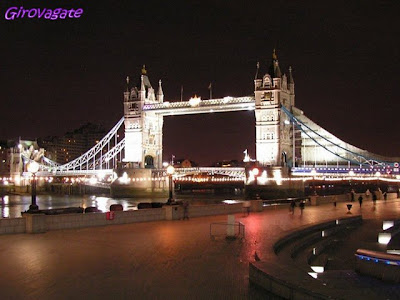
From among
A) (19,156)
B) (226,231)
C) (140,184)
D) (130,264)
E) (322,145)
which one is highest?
(19,156)

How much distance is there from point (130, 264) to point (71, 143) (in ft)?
539

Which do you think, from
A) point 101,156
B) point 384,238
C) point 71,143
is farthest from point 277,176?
point 71,143

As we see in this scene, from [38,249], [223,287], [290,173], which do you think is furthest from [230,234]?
[290,173]

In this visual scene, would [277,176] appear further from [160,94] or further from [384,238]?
[384,238]

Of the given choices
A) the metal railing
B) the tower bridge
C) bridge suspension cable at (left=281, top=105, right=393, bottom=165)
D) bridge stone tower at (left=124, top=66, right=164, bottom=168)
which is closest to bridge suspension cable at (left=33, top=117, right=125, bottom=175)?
bridge stone tower at (left=124, top=66, right=164, bottom=168)

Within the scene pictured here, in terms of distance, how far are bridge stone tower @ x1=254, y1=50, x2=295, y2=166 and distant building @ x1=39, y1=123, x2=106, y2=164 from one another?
279ft

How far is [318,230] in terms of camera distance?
67.8 feet

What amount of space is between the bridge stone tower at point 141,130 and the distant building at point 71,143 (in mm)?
66377

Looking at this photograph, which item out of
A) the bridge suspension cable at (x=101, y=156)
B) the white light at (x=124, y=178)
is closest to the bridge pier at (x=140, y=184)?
the white light at (x=124, y=178)

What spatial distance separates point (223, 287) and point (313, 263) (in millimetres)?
5972

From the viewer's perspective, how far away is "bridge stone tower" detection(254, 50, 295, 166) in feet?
227

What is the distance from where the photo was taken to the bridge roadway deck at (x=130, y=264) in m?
9.62

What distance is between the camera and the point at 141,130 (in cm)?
7938

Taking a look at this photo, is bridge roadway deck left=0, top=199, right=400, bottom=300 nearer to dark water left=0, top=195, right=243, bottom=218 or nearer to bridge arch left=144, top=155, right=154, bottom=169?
dark water left=0, top=195, right=243, bottom=218
